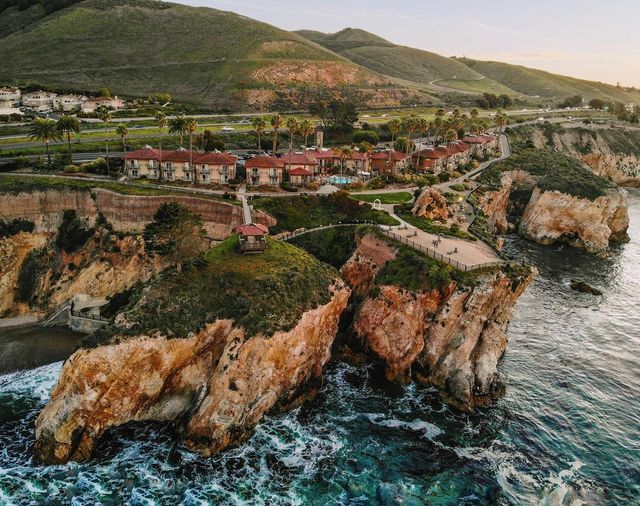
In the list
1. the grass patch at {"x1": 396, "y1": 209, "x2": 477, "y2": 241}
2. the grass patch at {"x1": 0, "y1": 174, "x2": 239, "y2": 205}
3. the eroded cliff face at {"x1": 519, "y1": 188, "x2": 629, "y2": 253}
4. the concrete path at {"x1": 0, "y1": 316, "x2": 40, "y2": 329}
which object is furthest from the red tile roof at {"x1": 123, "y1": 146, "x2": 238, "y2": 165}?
the eroded cliff face at {"x1": 519, "y1": 188, "x2": 629, "y2": 253}

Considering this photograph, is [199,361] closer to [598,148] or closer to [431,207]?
[431,207]

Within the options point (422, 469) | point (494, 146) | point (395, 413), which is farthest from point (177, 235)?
point (494, 146)

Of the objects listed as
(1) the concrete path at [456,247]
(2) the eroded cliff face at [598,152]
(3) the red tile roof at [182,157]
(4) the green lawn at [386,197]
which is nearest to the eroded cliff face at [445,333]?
(1) the concrete path at [456,247]

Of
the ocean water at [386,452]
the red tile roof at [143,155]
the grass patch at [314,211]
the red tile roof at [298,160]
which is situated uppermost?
the red tile roof at [298,160]

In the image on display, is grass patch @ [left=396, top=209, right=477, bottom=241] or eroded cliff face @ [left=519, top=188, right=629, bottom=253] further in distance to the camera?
eroded cliff face @ [left=519, top=188, right=629, bottom=253]

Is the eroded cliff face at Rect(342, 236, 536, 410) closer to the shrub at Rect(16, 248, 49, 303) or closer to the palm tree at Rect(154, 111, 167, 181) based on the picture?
the shrub at Rect(16, 248, 49, 303)

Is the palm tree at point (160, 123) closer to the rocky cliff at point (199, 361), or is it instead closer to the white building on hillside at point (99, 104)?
the rocky cliff at point (199, 361)

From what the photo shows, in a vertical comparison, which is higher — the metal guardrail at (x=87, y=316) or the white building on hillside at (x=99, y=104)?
the white building on hillside at (x=99, y=104)
